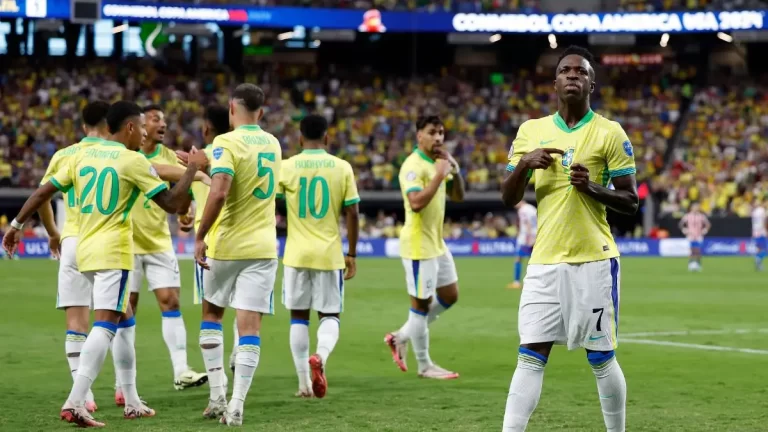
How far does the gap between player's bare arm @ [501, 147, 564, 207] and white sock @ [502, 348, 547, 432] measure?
90cm

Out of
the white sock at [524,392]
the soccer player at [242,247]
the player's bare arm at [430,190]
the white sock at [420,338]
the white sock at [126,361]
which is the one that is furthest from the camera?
the white sock at [420,338]

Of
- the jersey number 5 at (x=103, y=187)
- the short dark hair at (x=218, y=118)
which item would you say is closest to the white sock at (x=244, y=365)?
the jersey number 5 at (x=103, y=187)

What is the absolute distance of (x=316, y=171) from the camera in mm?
10414

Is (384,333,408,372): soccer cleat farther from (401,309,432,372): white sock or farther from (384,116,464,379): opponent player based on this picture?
(401,309,432,372): white sock

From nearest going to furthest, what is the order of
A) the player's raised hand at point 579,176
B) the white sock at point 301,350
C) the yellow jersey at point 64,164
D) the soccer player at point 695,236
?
the player's raised hand at point 579,176, the yellow jersey at point 64,164, the white sock at point 301,350, the soccer player at point 695,236

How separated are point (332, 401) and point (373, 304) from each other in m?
10.6

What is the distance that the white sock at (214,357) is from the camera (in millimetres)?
9008

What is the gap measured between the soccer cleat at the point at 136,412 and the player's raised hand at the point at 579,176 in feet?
14.0

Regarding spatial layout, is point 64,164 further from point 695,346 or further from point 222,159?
point 695,346

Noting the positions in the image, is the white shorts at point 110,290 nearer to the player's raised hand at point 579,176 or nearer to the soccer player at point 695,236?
the player's raised hand at point 579,176

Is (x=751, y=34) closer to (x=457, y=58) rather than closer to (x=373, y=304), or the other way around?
(x=457, y=58)

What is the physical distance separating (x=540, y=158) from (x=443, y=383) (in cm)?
502

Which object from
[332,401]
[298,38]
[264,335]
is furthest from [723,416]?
[298,38]

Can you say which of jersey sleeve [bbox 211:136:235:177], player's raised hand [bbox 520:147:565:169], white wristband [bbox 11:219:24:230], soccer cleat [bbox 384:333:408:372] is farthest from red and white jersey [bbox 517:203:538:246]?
player's raised hand [bbox 520:147:565:169]
